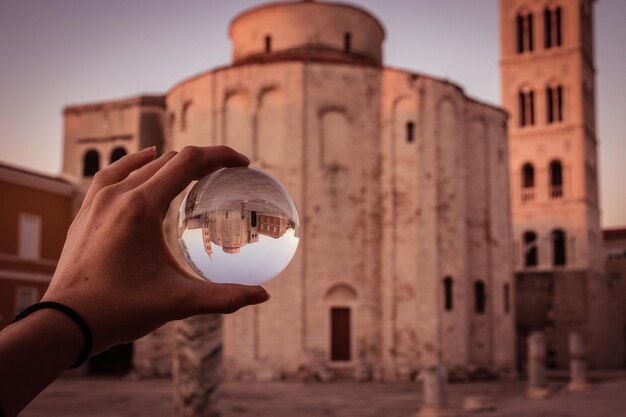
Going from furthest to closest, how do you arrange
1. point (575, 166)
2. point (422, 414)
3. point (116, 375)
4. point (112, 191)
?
point (575, 166)
point (116, 375)
point (422, 414)
point (112, 191)

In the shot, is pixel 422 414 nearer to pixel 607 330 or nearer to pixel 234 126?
pixel 234 126

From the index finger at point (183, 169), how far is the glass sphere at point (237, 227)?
5 cm

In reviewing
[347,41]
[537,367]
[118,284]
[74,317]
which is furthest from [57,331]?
[347,41]

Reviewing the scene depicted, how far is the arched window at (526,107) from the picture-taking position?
3947 centimetres

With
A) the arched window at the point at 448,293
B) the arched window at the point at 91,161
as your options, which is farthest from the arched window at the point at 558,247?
the arched window at the point at 91,161

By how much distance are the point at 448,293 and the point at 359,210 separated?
4016 millimetres

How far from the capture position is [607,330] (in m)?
37.0

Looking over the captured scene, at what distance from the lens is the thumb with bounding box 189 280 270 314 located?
5.82 feet

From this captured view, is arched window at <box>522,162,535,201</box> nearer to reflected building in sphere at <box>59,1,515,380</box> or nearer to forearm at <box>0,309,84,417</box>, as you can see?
reflected building in sphere at <box>59,1,515,380</box>

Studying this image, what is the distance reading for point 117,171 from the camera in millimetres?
1926

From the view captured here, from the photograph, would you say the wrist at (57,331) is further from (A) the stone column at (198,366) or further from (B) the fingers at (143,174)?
(A) the stone column at (198,366)

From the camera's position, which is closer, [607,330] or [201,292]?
[201,292]

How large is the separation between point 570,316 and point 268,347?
16.6m

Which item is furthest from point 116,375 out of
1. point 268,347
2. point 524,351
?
point 524,351
